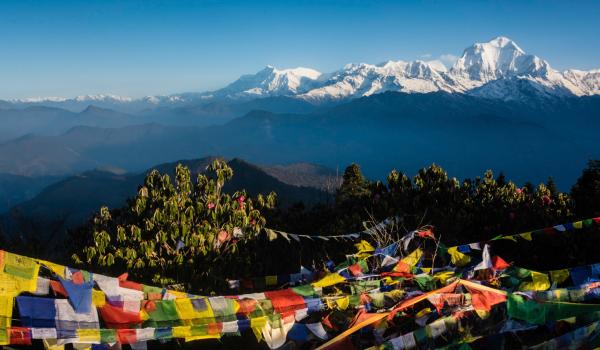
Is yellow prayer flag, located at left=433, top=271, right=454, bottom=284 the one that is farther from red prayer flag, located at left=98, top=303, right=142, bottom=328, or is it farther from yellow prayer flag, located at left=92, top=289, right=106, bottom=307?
yellow prayer flag, located at left=92, top=289, right=106, bottom=307

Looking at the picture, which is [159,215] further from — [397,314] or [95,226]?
[397,314]

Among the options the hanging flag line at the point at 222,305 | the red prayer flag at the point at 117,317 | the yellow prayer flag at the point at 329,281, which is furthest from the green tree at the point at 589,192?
the red prayer flag at the point at 117,317

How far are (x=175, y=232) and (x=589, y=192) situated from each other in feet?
65.4

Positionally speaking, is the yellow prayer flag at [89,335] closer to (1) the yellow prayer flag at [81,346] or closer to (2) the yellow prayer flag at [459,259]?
(1) the yellow prayer flag at [81,346]

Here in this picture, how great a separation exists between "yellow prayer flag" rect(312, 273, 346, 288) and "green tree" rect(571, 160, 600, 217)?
12038 mm

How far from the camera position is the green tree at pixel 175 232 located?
29.1 feet

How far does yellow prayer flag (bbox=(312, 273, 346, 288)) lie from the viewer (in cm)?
658

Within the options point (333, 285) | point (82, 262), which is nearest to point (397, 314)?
point (333, 285)

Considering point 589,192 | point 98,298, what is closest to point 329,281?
point 98,298

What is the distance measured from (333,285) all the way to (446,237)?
6.23 meters

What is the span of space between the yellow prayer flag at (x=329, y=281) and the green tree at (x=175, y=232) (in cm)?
319

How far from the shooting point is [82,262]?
9.05 m

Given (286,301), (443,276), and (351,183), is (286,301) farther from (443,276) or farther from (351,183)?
(351,183)

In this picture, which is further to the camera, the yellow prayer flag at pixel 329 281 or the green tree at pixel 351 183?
the green tree at pixel 351 183
